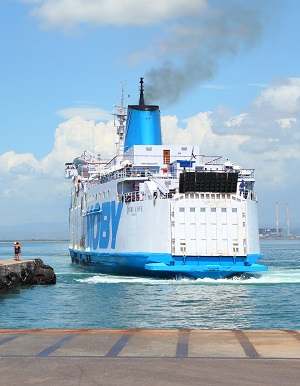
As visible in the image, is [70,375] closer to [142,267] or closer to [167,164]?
[142,267]

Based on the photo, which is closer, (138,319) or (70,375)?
(70,375)

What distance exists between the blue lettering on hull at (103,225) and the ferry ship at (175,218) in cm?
8

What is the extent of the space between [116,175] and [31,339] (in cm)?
3699

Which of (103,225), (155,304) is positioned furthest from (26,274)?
(155,304)

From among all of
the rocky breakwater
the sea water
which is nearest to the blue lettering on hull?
the sea water

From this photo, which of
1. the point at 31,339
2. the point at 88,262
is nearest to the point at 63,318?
the point at 31,339

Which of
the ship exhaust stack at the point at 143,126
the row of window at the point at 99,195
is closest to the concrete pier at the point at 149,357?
the row of window at the point at 99,195

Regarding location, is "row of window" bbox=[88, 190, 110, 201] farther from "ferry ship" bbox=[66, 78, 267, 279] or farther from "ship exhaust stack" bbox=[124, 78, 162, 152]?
"ship exhaust stack" bbox=[124, 78, 162, 152]

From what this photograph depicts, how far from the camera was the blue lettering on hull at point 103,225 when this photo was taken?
2018 inches

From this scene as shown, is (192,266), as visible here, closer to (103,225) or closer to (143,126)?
(103,225)

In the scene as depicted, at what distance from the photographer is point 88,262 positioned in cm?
6144

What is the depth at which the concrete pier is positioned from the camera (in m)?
11.9

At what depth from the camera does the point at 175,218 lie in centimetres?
4500

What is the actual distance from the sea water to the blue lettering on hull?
→ 14.0 feet
